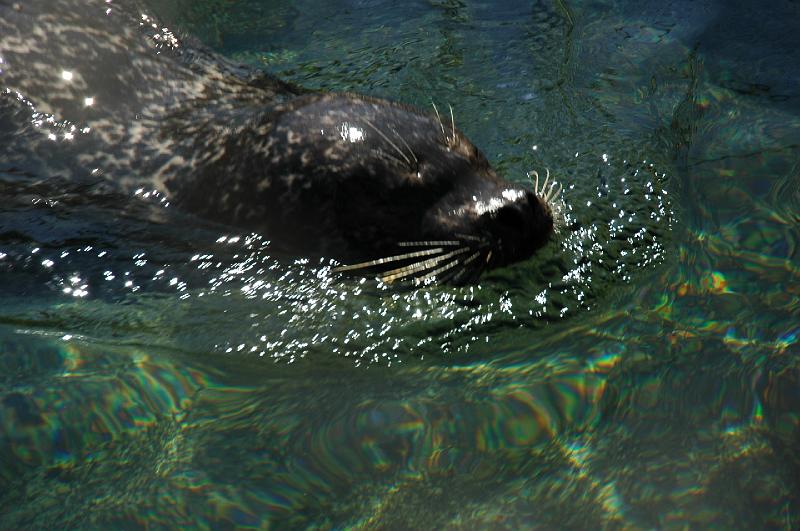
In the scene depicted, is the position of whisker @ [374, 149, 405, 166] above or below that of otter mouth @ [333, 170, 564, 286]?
above

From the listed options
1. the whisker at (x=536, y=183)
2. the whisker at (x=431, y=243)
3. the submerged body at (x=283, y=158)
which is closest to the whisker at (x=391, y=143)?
the submerged body at (x=283, y=158)

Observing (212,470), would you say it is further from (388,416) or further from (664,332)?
(664,332)

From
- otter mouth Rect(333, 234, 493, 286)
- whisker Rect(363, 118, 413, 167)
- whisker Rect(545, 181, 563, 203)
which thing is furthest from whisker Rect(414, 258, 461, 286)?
whisker Rect(545, 181, 563, 203)

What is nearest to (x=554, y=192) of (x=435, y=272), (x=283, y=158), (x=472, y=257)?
(x=472, y=257)

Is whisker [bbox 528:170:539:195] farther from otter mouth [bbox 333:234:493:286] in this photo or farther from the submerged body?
otter mouth [bbox 333:234:493:286]

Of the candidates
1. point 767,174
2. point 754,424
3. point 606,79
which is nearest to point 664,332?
point 754,424

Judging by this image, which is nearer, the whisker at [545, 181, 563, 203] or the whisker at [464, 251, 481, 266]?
the whisker at [464, 251, 481, 266]

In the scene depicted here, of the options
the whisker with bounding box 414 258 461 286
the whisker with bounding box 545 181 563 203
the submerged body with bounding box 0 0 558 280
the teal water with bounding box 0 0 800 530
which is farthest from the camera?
the whisker with bounding box 545 181 563 203

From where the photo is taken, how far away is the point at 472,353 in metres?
3.69

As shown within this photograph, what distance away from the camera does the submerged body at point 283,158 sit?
411cm

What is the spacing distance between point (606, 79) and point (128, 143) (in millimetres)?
2865

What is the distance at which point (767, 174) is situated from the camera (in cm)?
468

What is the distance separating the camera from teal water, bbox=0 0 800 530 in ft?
9.75

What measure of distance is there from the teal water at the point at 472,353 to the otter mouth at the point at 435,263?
66 millimetres
